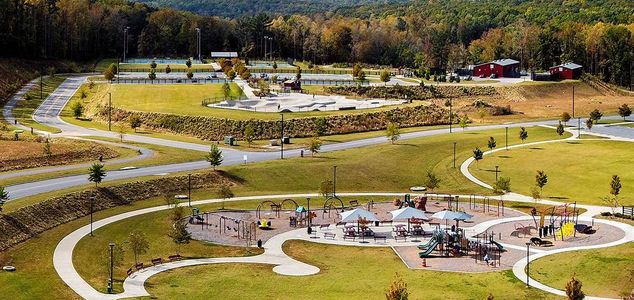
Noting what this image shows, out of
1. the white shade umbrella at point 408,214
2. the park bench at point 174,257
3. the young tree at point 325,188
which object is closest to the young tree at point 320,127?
the young tree at point 325,188

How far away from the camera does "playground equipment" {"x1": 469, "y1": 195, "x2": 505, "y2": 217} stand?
72.9 meters

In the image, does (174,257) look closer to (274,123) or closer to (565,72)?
(274,123)

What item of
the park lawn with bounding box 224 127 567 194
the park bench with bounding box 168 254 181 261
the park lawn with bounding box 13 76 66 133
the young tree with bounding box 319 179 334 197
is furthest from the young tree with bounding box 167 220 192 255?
the park lawn with bounding box 13 76 66 133

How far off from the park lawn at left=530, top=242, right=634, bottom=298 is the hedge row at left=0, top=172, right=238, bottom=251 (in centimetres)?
3416

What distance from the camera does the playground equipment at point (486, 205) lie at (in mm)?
72875

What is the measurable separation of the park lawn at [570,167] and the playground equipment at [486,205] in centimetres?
548

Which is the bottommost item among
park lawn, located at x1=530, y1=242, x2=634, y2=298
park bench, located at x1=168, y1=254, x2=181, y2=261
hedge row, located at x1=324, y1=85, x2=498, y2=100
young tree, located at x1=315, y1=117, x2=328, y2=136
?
park bench, located at x1=168, y1=254, x2=181, y2=261

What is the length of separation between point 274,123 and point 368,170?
28.3 m

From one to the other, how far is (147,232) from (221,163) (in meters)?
25.9

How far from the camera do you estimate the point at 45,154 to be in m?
85.1

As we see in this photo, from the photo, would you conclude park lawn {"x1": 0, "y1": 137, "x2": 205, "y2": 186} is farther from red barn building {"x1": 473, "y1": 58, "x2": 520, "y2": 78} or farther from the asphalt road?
red barn building {"x1": 473, "y1": 58, "x2": 520, "y2": 78}

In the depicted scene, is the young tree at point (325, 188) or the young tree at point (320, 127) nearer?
the young tree at point (325, 188)

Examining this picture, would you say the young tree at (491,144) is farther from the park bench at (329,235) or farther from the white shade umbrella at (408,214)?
the park bench at (329,235)

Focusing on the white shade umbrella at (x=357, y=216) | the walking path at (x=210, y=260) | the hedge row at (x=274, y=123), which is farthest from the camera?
the hedge row at (x=274, y=123)
